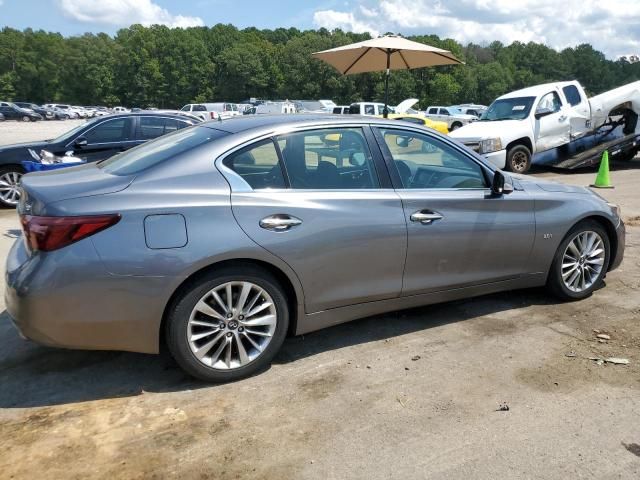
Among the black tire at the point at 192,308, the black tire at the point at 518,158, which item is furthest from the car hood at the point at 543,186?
the black tire at the point at 518,158

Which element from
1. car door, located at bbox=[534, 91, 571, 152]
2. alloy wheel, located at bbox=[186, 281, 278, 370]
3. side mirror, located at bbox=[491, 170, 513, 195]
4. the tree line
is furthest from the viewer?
the tree line

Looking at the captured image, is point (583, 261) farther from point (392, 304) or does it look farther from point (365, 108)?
point (365, 108)

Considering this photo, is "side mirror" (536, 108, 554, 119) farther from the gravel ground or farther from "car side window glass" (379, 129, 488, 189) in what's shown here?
the gravel ground

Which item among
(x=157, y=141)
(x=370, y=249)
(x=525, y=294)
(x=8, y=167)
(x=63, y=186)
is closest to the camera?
(x=63, y=186)

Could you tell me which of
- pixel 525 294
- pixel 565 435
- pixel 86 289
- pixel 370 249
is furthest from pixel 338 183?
pixel 525 294

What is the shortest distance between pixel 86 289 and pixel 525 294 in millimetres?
3670

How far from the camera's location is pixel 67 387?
10.9 ft

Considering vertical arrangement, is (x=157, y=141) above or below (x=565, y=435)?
above

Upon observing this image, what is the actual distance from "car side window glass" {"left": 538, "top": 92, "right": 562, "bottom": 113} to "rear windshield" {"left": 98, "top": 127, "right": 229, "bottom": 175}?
11236 mm

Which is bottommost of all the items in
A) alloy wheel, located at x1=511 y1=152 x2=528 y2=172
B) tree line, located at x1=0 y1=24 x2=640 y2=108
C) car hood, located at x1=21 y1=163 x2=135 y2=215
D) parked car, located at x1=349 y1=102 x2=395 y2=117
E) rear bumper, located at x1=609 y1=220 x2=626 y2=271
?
rear bumper, located at x1=609 y1=220 x2=626 y2=271

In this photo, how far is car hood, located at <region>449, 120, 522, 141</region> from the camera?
491 inches

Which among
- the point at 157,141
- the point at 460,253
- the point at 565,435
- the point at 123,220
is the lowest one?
the point at 565,435

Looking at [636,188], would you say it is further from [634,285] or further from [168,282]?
[168,282]

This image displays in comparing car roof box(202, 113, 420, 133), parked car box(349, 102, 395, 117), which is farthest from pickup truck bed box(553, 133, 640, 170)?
parked car box(349, 102, 395, 117)
